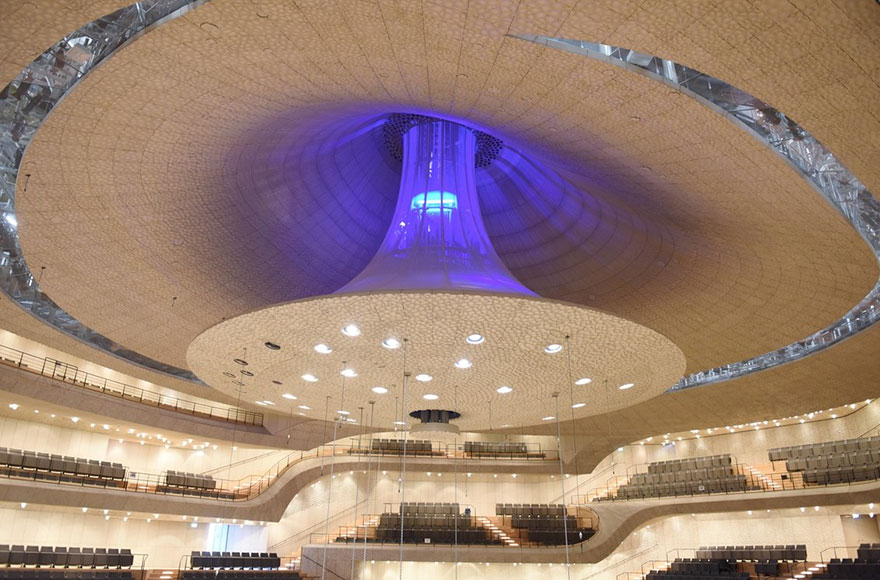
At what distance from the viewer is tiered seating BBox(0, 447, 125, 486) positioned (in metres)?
19.9

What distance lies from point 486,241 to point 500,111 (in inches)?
131

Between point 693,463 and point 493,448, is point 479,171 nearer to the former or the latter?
point 493,448

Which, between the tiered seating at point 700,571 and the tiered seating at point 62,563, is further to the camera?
the tiered seating at point 700,571

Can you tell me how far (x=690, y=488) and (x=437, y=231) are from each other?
20.5 meters

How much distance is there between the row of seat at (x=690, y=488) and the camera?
26.0 metres

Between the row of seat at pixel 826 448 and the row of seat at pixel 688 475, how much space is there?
8.13ft

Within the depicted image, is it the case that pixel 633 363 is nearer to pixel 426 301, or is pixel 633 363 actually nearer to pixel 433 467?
pixel 426 301

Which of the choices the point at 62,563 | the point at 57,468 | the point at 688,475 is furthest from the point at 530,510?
the point at 57,468

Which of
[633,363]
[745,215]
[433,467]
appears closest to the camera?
[745,215]

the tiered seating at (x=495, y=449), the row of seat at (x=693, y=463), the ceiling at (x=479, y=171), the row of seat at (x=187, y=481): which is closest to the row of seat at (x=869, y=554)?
the ceiling at (x=479, y=171)

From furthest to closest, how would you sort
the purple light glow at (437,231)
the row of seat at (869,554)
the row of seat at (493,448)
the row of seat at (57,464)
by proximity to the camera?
the row of seat at (493,448)
the row of seat at (57,464)
the row of seat at (869,554)
the purple light glow at (437,231)

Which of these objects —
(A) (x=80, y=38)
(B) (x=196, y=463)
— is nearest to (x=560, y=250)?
(A) (x=80, y=38)

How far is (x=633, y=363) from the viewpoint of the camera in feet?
42.0

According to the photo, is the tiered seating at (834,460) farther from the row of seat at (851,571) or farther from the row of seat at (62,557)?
the row of seat at (62,557)
